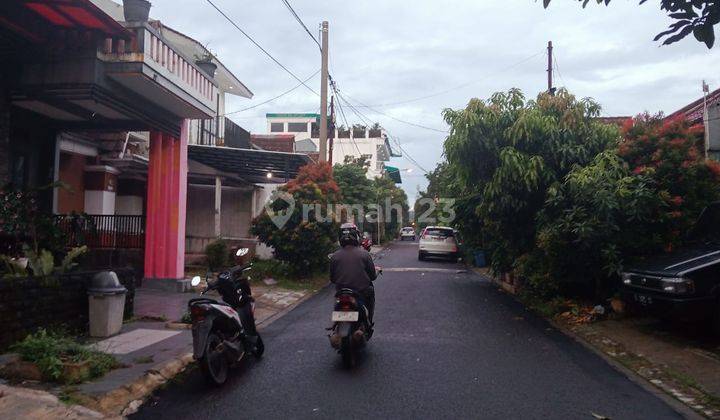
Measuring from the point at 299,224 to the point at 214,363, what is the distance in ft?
31.8

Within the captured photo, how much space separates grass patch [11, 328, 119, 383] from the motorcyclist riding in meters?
2.72

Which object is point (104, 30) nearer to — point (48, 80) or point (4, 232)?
point (48, 80)

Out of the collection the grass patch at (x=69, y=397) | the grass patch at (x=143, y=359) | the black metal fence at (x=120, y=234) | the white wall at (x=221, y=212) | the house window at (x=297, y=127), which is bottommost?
the grass patch at (x=69, y=397)

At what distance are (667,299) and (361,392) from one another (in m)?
4.38

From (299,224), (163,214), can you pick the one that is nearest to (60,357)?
(163,214)

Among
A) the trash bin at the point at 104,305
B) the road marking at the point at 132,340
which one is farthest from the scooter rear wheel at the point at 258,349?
the trash bin at the point at 104,305

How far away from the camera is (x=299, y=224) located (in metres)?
15.7

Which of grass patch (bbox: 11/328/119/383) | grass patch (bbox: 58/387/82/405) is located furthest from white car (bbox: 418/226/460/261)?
grass patch (bbox: 58/387/82/405)

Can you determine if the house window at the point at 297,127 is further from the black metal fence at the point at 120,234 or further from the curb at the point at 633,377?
the curb at the point at 633,377

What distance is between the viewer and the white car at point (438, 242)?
26141mm

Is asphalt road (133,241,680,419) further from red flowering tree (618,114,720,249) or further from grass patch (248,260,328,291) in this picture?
grass patch (248,260,328,291)

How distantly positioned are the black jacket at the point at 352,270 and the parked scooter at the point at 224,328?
3.72 ft

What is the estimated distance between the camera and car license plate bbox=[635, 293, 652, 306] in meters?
8.23

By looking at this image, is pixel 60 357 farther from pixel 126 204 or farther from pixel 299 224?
pixel 126 204
